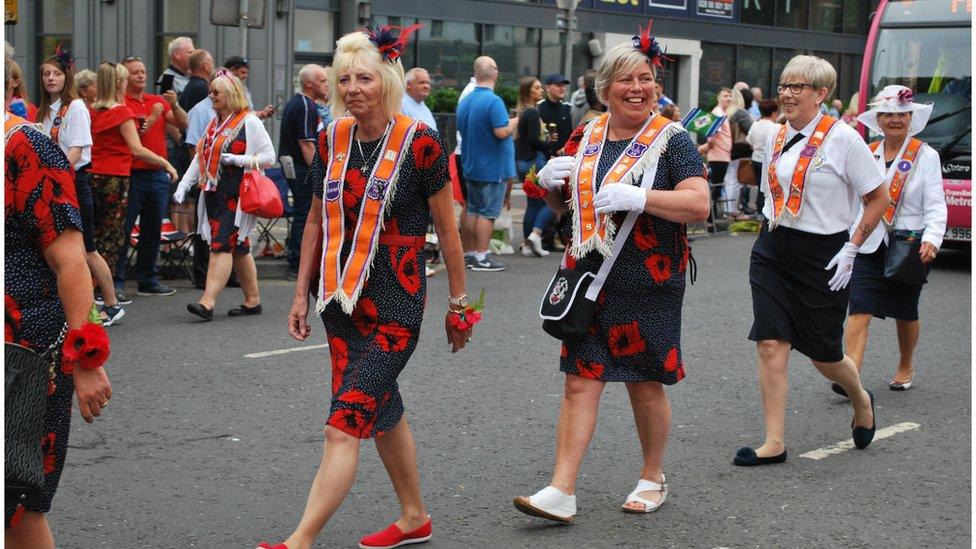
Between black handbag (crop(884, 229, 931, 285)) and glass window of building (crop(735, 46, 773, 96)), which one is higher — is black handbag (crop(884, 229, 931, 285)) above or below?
below

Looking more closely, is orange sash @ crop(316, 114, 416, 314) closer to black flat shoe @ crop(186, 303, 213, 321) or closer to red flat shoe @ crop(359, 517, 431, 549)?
A: red flat shoe @ crop(359, 517, 431, 549)

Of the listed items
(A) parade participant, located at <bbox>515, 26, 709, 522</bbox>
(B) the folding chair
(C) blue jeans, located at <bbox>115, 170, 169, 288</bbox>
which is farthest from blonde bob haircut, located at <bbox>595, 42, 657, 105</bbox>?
(B) the folding chair

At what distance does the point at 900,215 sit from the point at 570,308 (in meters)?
2.99

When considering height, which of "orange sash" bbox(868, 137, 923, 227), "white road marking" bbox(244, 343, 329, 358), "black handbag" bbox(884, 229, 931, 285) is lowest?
"white road marking" bbox(244, 343, 329, 358)

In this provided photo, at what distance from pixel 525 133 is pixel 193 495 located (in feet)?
29.3

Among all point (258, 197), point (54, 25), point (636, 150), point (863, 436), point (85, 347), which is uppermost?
point (54, 25)

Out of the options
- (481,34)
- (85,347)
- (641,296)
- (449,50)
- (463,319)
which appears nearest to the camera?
(85,347)

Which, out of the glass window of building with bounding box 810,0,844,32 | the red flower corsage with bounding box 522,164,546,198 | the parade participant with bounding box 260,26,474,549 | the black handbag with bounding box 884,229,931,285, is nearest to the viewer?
the parade participant with bounding box 260,26,474,549

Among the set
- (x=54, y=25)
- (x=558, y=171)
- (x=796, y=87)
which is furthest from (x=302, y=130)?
(x=54, y=25)

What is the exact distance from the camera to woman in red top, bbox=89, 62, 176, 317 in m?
9.63

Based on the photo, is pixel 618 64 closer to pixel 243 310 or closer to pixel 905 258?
pixel 905 258

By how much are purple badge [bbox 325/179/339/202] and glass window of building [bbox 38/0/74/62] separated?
18811 millimetres

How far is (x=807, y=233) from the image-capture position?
5.85 metres

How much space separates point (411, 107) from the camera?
11.9 metres
